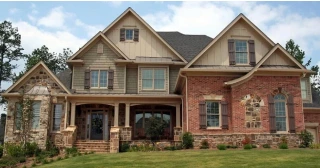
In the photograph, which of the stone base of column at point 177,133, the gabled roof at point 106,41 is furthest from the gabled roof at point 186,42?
the stone base of column at point 177,133

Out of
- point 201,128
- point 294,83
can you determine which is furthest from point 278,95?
point 201,128

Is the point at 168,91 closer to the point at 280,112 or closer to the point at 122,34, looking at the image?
the point at 122,34

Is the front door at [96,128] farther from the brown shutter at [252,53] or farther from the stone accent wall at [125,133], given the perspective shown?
the brown shutter at [252,53]

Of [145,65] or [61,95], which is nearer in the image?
[61,95]

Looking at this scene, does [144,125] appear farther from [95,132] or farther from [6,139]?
[6,139]

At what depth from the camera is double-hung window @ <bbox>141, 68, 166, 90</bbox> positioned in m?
23.2

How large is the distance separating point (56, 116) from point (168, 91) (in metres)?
7.21

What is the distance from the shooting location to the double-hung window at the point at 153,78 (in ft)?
76.0

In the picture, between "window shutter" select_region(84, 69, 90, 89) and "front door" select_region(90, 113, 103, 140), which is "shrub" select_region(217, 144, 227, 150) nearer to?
"front door" select_region(90, 113, 103, 140)

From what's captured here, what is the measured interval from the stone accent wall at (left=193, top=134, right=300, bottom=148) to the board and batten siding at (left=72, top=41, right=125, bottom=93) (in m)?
7.16

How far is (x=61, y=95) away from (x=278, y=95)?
1252cm

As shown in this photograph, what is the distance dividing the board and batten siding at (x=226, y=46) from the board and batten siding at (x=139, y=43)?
4695mm

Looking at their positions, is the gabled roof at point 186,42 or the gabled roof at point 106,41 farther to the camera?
the gabled roof at point 186,42

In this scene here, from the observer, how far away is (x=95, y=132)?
2302 centimetres
